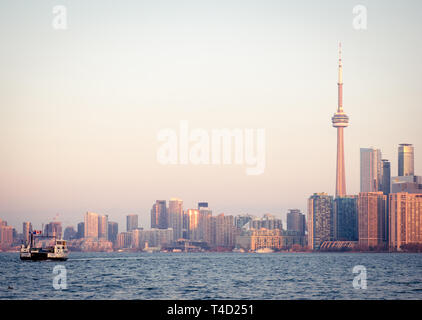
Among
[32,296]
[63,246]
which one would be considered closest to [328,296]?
[32,296]

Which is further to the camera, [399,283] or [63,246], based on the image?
[63,246]

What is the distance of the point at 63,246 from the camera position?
173m
